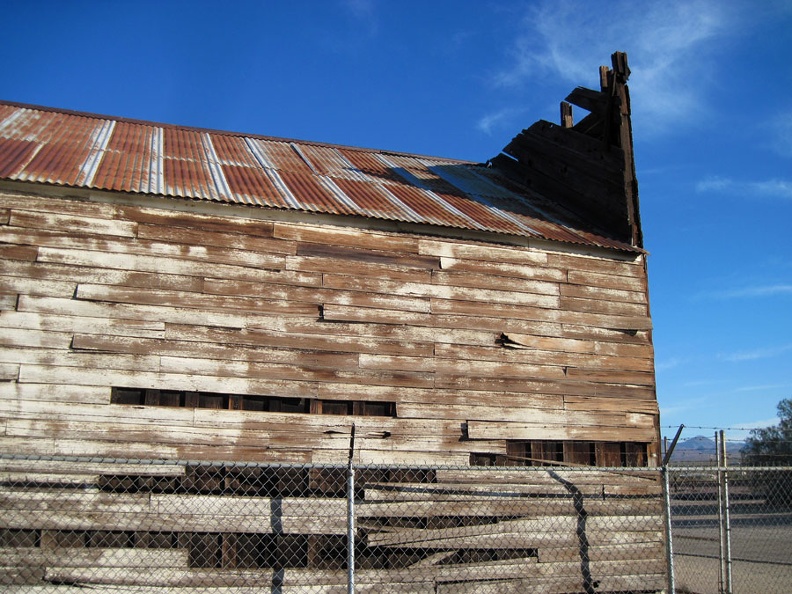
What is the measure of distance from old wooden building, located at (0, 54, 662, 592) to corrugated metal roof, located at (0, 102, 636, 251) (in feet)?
0.26

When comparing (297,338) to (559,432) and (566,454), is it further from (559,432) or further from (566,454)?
(566,454)

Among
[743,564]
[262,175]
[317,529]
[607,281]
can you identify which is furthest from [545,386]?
[743,564]

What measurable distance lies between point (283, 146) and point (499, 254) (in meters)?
6.12

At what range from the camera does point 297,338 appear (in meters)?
9.40

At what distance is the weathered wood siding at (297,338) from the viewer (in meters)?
8.48

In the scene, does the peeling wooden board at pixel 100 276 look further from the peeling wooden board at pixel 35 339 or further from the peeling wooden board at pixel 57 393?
the peeling wooden board at pixel 57 393

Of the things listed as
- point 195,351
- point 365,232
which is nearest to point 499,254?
point 365,232

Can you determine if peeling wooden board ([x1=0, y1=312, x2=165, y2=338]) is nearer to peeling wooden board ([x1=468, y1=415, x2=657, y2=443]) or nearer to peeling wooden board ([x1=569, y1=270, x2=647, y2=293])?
peeling wooden board ([x1=468, y1=415, x2=657, y2=443])

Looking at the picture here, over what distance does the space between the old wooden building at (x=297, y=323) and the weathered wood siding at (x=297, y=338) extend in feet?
0.08

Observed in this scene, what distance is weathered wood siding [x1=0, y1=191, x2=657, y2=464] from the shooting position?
8477 mm

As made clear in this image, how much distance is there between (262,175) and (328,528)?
5.64 meters

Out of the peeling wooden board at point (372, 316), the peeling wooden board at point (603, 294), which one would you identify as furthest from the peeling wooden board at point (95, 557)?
the peeling wooden board at point (603, 294)

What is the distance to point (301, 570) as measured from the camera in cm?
866

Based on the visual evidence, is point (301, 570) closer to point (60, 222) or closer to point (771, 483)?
point (60, 222)
